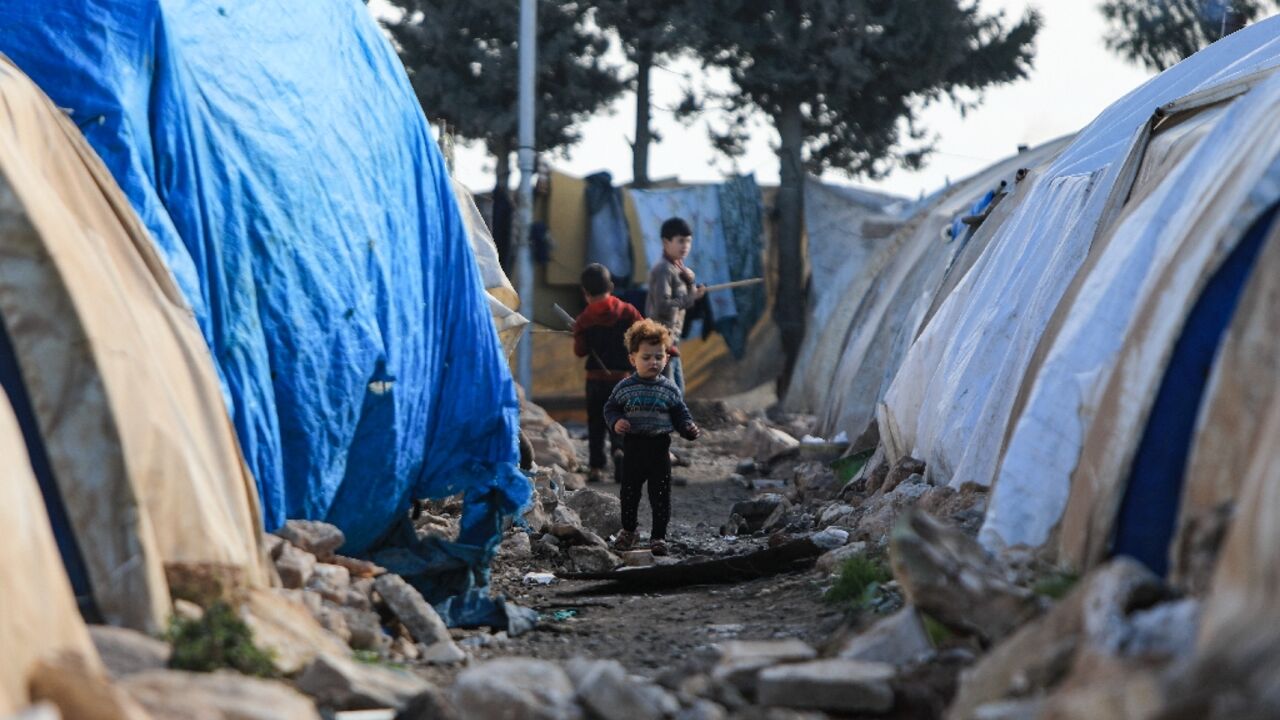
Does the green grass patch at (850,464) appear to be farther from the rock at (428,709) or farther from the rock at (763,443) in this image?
the rock at (428,709)

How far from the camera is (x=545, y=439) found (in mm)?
11703

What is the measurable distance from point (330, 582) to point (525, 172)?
36.2 ft

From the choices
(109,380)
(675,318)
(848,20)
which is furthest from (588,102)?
(109,380)

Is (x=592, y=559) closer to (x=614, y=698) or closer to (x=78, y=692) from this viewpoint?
(x=614, y=698)

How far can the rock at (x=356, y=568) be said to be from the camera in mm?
5390

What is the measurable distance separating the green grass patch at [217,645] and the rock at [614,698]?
81 centimetres

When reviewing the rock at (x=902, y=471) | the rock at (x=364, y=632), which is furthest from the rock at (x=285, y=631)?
the rock at (x=902, y=471)

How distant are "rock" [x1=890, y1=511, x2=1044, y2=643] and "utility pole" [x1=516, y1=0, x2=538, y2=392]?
11669 mm

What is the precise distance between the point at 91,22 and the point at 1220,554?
359 centimetres

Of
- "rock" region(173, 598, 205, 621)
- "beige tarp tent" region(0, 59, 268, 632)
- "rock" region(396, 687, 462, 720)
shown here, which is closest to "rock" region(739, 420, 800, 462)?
"beige tarp tent" region(0, 59, 268, 632)

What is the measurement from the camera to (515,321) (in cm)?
903

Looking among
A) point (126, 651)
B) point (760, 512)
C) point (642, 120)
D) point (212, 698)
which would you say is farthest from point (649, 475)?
point (642, 120)

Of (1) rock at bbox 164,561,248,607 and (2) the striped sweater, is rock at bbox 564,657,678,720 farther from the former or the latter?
(2) the striped sweater

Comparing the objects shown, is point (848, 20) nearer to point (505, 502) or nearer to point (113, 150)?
point (505, 502)
